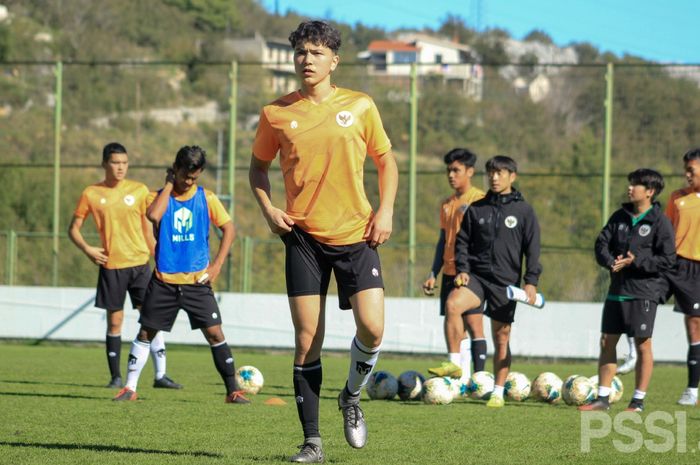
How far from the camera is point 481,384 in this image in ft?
34.3

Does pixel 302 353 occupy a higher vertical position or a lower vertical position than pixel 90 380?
higher

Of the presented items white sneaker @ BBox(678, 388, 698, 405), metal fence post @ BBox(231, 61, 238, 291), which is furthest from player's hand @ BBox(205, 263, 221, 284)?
metal fence post @ BBox(231, 61, 238, 291)

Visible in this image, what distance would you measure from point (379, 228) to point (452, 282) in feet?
17.6

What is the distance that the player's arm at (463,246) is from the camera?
10703 mm

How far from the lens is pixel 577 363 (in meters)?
17.8

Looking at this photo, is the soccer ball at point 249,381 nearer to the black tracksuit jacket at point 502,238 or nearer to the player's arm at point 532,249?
the black tracksuit jacket at point 502,238

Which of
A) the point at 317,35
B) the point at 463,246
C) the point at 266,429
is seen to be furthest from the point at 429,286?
the point at 317,35

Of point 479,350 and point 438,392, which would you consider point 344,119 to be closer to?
point 438,392

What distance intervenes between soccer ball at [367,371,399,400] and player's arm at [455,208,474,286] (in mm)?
1126

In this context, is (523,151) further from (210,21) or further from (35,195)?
(210,21)

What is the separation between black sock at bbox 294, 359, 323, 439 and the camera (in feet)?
20.6

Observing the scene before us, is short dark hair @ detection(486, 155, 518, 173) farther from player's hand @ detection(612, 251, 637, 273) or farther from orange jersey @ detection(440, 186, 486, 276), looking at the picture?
player's hand @ detection(612, 251, 637, 273)

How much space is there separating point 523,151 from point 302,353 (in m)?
19.0

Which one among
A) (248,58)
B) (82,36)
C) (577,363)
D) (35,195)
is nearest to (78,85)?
(35,195)
